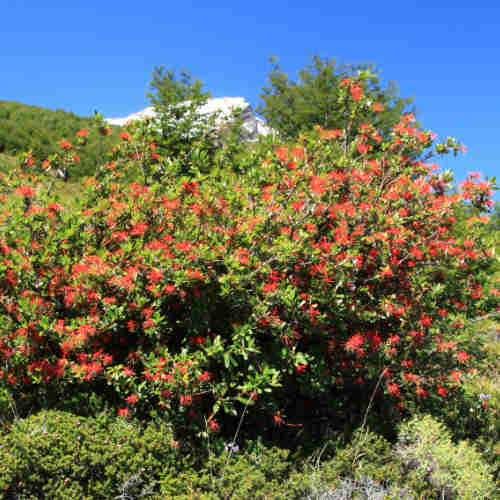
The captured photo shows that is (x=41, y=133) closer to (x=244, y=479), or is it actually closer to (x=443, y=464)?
(x=244, y=479)

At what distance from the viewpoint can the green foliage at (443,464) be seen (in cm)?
407

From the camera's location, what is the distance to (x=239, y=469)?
3689mm

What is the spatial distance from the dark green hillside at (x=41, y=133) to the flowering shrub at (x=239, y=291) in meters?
11.2

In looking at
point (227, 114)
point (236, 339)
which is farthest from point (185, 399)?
point (227, 114)

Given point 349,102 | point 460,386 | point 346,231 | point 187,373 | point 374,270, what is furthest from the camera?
point 349,102

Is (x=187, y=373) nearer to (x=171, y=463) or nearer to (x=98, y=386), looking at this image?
(x=171, y=463)

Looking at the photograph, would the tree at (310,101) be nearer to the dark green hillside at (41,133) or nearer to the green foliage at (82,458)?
the dark green hillside at (41,133)

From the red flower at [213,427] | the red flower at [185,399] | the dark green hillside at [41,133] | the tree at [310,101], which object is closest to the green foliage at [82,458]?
the red flower at [213,427]

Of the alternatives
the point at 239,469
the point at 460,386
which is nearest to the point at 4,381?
the point at 239,469

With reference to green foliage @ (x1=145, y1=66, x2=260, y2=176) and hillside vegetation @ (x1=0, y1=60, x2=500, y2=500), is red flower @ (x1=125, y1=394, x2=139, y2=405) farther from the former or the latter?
green foliage @ (x1=145, y1=66, x2=260, y2=176)

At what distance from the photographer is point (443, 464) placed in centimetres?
422

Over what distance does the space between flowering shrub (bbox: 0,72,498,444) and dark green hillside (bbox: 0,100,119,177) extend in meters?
11.2

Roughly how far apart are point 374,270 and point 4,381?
395 centimetres

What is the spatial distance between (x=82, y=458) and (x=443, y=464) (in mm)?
3519
